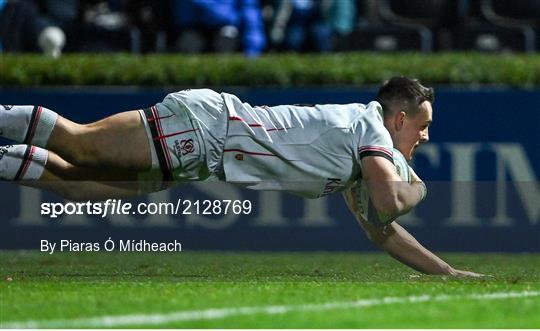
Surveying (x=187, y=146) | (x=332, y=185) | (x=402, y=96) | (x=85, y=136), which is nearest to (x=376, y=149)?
(x=332, y=185)

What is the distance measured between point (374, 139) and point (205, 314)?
203 cm

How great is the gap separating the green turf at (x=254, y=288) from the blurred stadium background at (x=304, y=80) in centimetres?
19

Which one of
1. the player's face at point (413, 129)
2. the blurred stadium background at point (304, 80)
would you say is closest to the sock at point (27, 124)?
the blurred stadium background at point (304, 80)

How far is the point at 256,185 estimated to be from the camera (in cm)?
805

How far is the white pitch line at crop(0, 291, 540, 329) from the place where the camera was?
18.9ft

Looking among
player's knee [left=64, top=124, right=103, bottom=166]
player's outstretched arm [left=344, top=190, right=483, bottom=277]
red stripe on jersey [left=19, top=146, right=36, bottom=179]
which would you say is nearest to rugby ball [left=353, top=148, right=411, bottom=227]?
player's outstretched arm [left=344, top=190, right=483, bottom=277]

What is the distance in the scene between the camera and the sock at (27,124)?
25.5ft

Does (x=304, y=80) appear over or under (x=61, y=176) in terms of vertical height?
under

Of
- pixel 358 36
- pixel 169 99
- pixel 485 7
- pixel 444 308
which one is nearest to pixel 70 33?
pixel 358 36

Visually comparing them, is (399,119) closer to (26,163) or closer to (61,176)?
(61,176)

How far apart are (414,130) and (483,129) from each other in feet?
12.4

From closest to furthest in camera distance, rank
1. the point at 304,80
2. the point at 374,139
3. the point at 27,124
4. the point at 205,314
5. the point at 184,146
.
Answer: the point at 205,314
the point at 374,139
the point at 27,124
the point at 184,146
the point at 304,80

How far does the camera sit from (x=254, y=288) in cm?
694

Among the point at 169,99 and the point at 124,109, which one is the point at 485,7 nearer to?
the point at 124,109
